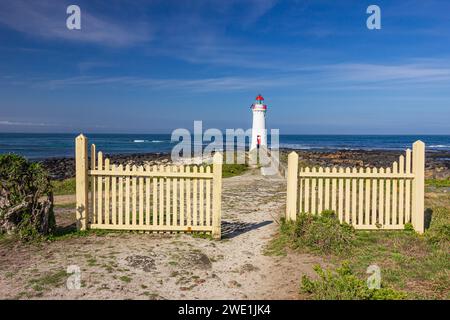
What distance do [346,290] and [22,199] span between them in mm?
6013

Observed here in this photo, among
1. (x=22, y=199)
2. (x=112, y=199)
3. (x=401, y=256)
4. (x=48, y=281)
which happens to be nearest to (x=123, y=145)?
(x=112, y=199)

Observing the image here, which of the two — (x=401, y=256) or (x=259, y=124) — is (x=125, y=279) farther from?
(x=259, y=124)

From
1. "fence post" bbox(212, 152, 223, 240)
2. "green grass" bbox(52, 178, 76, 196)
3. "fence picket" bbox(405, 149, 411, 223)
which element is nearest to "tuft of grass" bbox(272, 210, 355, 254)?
"fence post" bbox(212, 152, 223, 240)

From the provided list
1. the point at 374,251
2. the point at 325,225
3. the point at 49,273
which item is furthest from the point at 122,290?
the point at 374,251

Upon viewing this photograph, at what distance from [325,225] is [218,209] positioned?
213 cm

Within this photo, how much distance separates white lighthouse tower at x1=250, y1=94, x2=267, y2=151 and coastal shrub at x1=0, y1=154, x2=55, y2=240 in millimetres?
31307

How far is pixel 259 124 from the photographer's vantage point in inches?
1515

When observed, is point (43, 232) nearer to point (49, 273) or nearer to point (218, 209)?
point (49, 273)

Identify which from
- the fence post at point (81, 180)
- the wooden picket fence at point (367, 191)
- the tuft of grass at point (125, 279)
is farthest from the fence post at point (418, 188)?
the fence post at point (81, 180)

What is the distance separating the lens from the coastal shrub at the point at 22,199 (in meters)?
7.06

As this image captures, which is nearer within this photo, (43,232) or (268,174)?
(43,232)

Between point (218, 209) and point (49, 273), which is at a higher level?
point (218, 209)

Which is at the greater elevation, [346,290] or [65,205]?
[346,290]

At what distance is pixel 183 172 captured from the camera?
7801 millimetres
